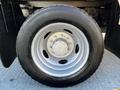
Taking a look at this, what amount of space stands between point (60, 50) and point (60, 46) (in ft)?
0.13

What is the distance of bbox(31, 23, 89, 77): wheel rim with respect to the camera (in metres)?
2.78

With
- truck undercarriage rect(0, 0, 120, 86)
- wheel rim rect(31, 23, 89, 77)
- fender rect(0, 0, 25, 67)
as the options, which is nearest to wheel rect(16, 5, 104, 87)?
wheel rim rect(31, 23, 89, 77)

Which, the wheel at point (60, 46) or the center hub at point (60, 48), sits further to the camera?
the center hub at point (60, 48)

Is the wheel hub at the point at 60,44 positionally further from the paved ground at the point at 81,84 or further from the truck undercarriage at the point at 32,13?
the paved ground at the point at 81,84

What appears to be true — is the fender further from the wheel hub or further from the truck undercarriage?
the wheel hub

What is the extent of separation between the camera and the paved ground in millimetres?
2771

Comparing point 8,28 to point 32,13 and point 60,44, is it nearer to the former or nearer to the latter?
point 32,13

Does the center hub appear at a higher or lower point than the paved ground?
higher

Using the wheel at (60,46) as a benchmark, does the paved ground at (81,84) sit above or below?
below

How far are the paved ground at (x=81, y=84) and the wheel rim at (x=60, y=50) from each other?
0.18 metres

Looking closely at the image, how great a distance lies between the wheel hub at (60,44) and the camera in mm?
2830

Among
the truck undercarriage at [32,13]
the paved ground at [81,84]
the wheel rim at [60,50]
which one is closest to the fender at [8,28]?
the truck undercarriage at [32,13]

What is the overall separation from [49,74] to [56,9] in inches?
24.3

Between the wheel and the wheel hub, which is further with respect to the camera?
the wheel hub
